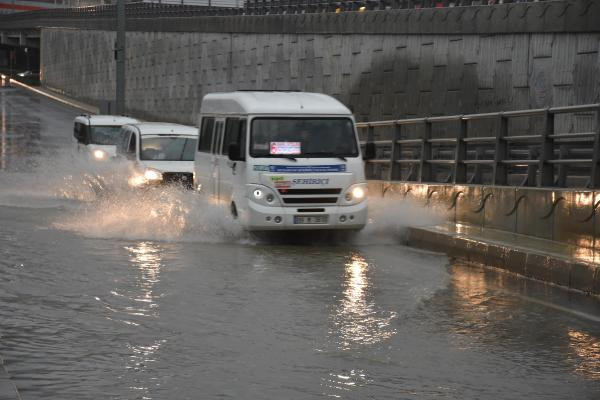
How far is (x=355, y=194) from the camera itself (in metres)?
15.4

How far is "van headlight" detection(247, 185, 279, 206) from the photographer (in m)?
15.1

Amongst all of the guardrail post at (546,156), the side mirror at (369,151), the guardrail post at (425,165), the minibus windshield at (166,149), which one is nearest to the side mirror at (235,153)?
the side mirror at (369,151)

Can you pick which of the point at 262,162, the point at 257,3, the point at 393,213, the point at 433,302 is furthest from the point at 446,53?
the point at 257,3

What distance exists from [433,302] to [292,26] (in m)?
30.1

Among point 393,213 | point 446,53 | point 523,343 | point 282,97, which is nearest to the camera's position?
point 523,343

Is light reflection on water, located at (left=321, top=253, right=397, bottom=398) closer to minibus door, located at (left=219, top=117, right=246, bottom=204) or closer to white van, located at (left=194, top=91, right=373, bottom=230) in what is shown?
white van, located at (left=194, top=91, right=373, bottom=230)

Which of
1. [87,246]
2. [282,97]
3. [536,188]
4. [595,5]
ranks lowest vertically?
[87,246]

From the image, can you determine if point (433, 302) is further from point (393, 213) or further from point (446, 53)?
point (446, 53)

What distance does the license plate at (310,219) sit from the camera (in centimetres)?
1512

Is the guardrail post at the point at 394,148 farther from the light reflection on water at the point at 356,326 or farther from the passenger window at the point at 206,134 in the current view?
the light reflection on water at the point at 356,326

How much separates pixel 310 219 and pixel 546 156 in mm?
3174

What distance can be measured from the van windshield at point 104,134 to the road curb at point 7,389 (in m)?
22.1

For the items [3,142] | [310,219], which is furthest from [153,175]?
[3,142]

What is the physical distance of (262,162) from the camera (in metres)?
15.2
